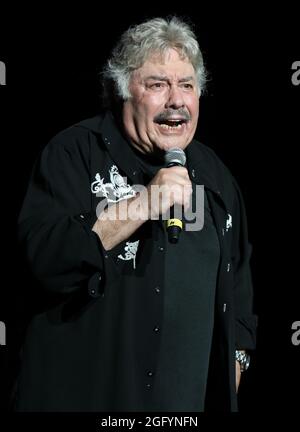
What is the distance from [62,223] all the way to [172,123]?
56cm

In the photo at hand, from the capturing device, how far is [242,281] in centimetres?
278

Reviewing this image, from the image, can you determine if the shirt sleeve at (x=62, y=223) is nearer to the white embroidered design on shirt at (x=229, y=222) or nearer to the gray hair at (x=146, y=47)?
the gray hair at (x=146, y=47)

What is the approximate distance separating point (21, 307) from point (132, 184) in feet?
1.76

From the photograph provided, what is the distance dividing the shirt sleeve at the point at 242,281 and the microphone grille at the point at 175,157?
0.57m

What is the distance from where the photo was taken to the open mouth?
2377 mm

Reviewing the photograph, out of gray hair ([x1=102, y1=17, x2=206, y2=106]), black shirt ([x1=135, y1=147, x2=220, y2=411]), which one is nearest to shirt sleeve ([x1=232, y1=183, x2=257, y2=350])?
black shirt ([x1=135, y1=147, x2=220, y2=411])

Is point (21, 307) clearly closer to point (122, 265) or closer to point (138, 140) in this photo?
point (122, 265)

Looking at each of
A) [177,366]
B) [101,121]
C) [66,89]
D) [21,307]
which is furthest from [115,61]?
[177,366]

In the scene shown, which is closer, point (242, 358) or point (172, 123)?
point (172, 123)

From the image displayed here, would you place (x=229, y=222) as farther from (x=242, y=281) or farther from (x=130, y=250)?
(x=130, y=250)

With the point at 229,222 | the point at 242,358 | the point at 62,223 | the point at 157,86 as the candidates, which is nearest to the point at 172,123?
the point at 157,86

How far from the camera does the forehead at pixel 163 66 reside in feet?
7.86

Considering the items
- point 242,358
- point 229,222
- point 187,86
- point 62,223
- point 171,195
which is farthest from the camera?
point 242,358

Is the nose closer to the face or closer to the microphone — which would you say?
the face
